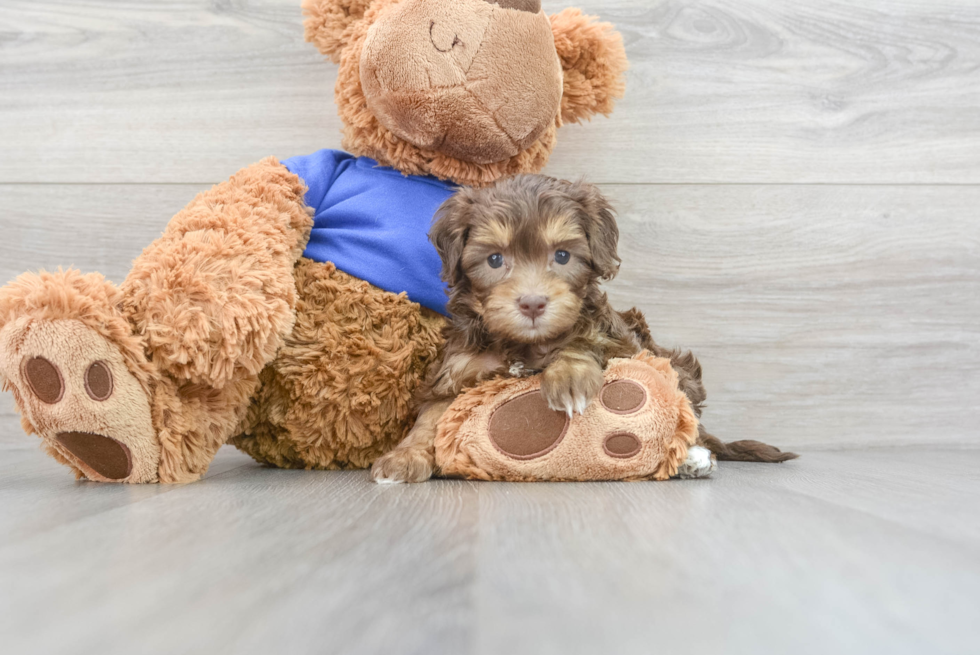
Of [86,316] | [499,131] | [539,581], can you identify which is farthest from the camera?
[499,131]

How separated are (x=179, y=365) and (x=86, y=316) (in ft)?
0.55

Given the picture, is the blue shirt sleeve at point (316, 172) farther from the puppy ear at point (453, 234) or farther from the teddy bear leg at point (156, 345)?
the puppy ear at point (453, 234)

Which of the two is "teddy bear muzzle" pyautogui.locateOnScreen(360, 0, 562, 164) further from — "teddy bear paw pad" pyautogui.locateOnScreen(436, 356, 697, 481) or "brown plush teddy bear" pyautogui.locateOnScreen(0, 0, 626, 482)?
"teddy bear paw pad" pyautogui.locateOnScreen(436, 356, 697, 481)

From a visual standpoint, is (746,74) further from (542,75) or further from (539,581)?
(539,581)

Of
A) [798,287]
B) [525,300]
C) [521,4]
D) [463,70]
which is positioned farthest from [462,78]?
[798,287]

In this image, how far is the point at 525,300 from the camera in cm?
122

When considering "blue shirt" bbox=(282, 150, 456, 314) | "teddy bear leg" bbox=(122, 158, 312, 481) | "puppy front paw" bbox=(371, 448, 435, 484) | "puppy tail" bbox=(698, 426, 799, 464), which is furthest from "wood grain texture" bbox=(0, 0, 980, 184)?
"puppy front paw" bbox=(371, 448, 435, 484)

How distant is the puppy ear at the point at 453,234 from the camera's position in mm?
1316

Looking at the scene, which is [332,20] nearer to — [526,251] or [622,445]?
[526,251]

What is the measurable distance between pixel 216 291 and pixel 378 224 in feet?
1.27

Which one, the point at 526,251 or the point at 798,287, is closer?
the point at 526,251

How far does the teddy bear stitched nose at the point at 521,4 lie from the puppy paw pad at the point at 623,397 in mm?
772

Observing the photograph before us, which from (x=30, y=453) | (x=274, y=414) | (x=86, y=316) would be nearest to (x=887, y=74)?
(x=274, y=414)

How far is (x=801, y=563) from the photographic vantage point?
2.44 feet
